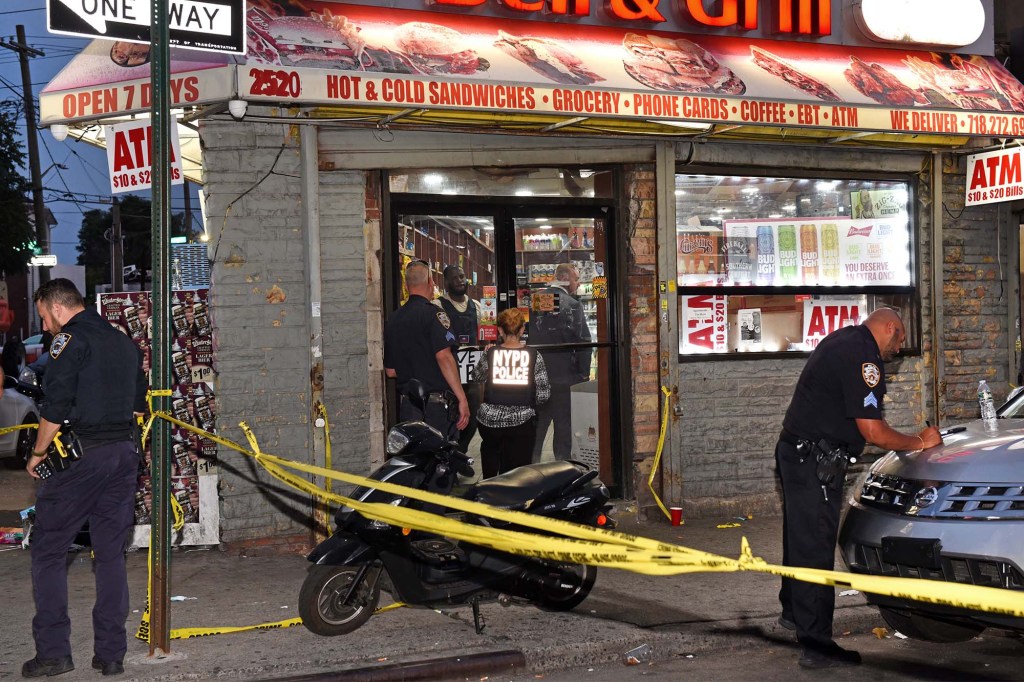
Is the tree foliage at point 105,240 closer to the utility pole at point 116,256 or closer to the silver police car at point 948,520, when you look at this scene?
the utility pole at point 116,256

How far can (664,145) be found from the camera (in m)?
9.40

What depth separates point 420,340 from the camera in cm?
821

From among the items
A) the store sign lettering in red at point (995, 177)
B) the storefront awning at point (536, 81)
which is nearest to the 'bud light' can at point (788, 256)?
the storefront awning at point (536, 81)

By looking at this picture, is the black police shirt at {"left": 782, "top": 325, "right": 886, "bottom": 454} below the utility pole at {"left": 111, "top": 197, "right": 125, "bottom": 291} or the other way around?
below

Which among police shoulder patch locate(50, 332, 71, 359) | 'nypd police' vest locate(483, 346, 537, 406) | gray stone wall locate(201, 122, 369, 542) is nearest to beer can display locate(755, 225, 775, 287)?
'nypd police' vest locate(483, 346, 537, 406)

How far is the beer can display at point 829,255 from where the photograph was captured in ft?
33.4

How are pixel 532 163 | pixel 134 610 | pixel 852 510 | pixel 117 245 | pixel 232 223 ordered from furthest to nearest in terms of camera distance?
1. pixel 117 245
2. pixel 532 163
3. pixel 232 223
4. pixel 134 610
5. pixel 852 510

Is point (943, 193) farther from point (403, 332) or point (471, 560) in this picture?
point (471, 560)

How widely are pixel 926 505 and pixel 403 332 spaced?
13.4 feet

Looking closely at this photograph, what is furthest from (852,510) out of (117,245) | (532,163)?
(117,245)

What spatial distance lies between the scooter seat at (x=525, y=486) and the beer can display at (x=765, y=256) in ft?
13.0

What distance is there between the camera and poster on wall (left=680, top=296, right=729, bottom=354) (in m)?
9.70

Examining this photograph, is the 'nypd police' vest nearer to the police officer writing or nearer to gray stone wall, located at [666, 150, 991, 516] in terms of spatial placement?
gray stone wall, located at [666, 150, 991, 516]

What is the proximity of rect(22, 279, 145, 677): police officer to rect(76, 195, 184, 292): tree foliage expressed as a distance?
67800 millimetres
